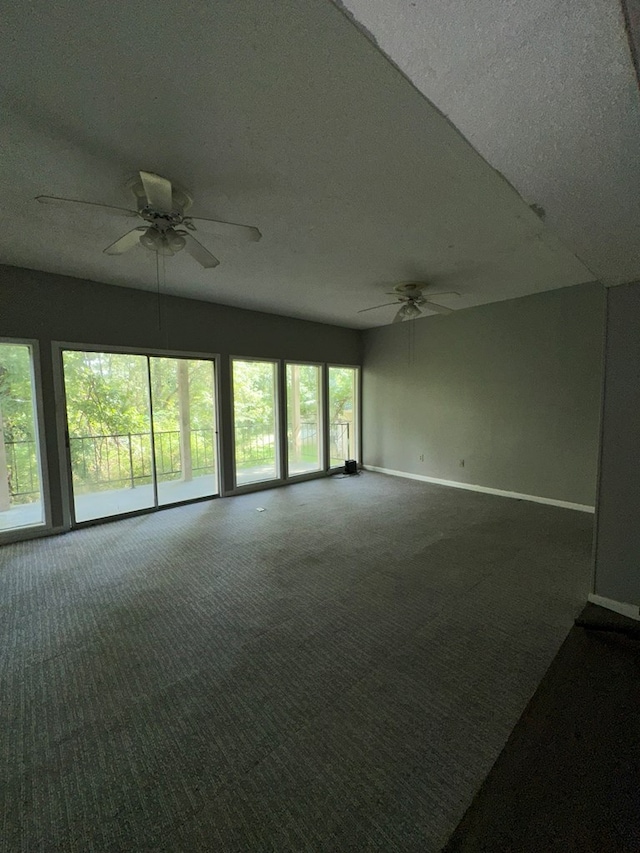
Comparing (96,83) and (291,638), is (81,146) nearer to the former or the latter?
(96,83)

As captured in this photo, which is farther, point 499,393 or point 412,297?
point 499,393

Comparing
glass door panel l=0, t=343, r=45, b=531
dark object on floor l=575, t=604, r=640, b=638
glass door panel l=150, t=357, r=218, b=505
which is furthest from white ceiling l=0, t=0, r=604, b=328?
dark object on floor l=575, t=604, r=640, b=638

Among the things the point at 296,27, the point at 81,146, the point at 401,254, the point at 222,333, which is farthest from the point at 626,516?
the point at 222,333

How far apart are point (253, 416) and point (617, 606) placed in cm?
462

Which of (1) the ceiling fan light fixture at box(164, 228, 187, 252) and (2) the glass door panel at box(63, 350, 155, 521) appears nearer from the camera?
(1) the ceiling fan light fixture at box(164, 228, 187, 252)

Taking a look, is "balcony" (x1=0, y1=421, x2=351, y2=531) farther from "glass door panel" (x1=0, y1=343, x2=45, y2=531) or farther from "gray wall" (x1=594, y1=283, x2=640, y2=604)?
"gray wall" (x1=594, y1=283, x2=640, y2=604)

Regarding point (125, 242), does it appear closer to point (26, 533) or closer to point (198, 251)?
point (198, 251)

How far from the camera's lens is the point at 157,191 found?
1.83 meters

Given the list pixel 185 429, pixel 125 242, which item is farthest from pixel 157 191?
pixel 185 429

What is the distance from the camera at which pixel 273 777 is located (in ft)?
4.26

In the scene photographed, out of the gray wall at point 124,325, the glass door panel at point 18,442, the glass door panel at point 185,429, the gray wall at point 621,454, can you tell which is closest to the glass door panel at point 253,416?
the gray wall at point 124,325

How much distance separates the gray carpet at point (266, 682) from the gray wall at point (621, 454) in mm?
358

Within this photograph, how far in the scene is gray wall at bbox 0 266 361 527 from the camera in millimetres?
3486

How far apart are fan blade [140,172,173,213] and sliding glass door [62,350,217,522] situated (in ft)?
8.77
